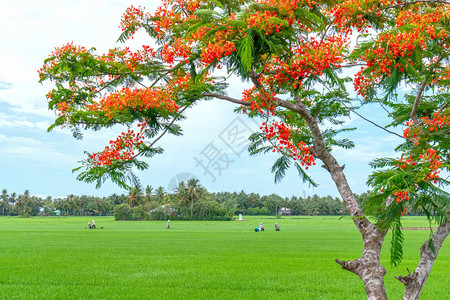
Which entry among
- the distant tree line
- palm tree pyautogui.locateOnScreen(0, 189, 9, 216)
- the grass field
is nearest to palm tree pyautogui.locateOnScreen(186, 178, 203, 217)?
the distant tree line

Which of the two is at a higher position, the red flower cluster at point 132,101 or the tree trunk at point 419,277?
the red flower cluster at point 132,101

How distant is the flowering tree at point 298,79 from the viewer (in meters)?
3.77

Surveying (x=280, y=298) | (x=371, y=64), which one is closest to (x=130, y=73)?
(x=371, y=64)

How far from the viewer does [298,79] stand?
4.60 meters

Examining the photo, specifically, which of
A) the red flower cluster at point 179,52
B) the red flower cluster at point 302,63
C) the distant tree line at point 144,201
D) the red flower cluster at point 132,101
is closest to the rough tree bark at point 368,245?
the red flower cluster at point 302,63

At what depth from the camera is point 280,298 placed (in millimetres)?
8914

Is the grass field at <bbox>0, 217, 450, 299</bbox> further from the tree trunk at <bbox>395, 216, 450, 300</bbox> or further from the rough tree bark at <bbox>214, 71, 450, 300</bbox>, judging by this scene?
the rough tree bark at <bbox>214, 71, 450, 300</bbox>

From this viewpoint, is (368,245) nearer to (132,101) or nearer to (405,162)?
(405,162)

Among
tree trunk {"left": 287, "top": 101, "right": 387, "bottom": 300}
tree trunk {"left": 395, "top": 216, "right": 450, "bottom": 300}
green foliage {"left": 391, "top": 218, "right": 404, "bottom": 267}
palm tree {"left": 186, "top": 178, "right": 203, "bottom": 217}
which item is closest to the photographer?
green foliage {"left": 391, "top": 218, "right": 404, "bottom": 267}

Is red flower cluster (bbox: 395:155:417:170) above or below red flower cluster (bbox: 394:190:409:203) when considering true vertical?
above

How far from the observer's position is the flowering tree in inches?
149

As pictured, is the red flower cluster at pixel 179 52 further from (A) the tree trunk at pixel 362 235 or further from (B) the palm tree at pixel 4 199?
(B) the palm tree at pixel 4 199

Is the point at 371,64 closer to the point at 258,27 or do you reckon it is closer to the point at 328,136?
the point at 258,27

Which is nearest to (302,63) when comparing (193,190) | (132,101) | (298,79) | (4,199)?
(298,79)
